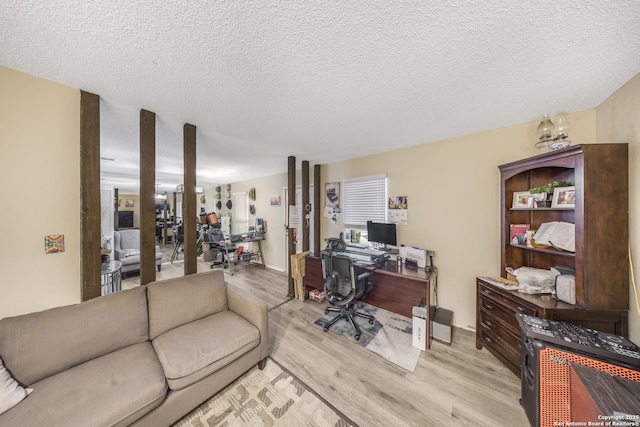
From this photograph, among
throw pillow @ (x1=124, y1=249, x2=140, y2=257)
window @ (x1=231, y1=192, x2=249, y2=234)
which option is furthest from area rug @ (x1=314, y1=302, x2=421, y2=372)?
throw pillow @ (x1=124, y1=249, x2=140, y2=257)

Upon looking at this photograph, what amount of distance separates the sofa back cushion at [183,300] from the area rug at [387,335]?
1293mm

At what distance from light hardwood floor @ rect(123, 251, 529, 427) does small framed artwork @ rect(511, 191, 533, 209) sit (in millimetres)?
1493

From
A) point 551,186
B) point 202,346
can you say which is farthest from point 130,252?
point 551,186

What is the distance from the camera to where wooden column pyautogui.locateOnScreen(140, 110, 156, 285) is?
6.09ft

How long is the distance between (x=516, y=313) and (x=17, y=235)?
3.81 m

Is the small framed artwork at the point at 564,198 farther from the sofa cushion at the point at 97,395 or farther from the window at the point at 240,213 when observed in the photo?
the window at the point at 240,213

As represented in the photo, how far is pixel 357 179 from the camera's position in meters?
3.38

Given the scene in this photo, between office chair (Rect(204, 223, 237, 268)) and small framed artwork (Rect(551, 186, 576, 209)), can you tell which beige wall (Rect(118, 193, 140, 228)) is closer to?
office chair (Rect(204, 223, 237, 268))

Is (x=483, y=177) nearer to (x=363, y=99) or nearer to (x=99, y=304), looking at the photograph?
(x=363, y=99)

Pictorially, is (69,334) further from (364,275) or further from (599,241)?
(599,241)

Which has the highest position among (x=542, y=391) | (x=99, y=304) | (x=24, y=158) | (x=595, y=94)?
(x=595, y=94)

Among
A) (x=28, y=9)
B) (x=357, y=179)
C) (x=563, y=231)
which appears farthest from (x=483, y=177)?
(x=28, y=9)

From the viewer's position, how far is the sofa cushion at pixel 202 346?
1.33 m

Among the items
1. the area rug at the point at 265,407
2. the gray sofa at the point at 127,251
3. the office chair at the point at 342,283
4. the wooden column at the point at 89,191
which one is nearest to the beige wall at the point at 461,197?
the office chair at the point at 342,283
